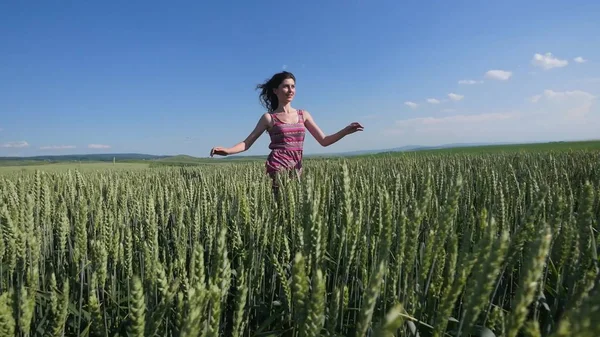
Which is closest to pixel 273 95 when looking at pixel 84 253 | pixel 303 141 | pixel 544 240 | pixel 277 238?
pixel 303 141

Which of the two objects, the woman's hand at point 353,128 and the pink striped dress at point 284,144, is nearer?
the woman's hand at point 353,128

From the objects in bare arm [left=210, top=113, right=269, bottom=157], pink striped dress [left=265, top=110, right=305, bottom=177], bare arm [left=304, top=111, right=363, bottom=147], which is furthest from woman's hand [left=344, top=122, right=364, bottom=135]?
bare arm [left=210, top=113, right=269, bottom=157]

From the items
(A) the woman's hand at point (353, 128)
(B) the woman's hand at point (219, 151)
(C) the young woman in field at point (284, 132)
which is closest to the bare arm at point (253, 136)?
(C) the young woman in field at point (284, 132)

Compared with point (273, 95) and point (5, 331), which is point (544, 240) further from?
point (273, 95)

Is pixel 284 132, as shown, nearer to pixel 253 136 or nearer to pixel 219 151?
pixel 253 136

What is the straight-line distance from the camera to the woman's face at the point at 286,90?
402cm

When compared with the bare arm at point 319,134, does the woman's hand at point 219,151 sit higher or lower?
lower

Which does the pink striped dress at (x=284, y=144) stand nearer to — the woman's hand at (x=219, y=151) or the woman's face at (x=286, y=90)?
the woman's face at (x=286, y=90)

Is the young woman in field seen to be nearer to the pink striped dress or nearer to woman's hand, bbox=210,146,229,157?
the pink striped dress

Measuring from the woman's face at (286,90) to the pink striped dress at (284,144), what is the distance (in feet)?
0.72

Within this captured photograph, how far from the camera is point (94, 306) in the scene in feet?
2.71

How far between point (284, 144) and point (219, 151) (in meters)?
0.88

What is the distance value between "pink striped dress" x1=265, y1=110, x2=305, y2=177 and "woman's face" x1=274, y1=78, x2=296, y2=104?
0.72 feet

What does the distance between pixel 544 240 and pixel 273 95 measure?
4376mm
